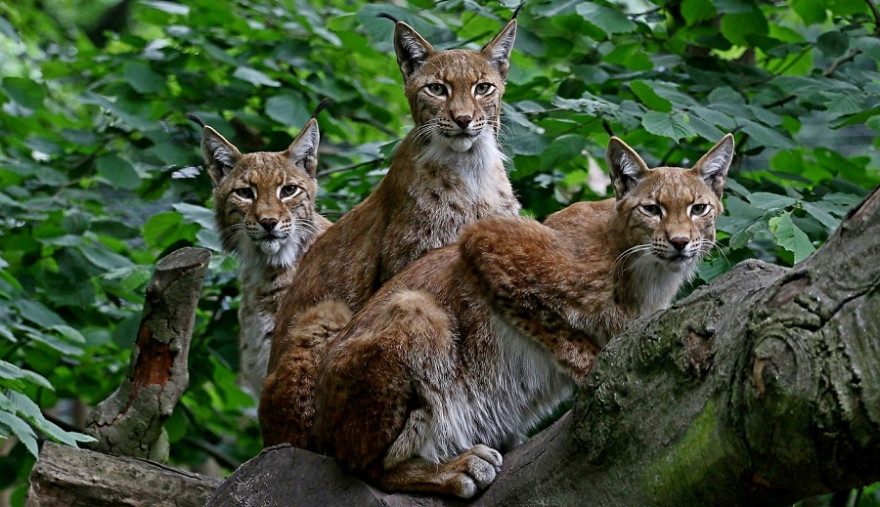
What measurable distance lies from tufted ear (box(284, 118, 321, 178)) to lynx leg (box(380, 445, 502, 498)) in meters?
3.44

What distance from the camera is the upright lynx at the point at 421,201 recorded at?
5.96 m

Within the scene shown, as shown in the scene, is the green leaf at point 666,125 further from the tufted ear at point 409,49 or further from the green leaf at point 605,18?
the tufted ear at point 409,49

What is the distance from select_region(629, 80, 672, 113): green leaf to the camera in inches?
238

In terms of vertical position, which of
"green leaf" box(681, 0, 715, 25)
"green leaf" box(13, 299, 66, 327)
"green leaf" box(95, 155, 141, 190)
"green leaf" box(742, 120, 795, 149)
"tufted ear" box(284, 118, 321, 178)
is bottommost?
"green leaf" box(13, 299, 66, 327)

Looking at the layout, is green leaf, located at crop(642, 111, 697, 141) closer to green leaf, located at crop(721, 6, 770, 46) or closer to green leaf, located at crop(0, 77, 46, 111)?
green leaf, located at crop(721, 6, 770, 46)

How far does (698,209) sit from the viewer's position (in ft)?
16.3

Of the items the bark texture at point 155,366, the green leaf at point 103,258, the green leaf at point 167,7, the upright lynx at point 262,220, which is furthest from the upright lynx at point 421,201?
the green leaf at point 167,7

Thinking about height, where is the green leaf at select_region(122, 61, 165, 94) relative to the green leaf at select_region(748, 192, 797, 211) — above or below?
below

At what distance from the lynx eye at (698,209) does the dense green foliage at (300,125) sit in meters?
0.46

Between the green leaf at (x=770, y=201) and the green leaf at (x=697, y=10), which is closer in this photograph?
the green leaf at (x=770, y=201)

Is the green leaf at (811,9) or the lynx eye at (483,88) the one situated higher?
the green leaf at (811,9)

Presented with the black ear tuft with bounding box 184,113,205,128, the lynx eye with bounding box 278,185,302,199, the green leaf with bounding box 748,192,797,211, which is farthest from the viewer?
the black ear tuft with bounding box 184,113,205,128

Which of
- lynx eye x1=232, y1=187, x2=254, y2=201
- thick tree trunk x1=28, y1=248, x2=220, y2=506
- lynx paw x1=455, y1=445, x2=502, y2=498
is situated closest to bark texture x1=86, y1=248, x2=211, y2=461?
thick tree trunk x1=28, y1=248, x2=220, y2=506

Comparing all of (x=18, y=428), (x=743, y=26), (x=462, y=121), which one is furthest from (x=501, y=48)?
(x=18, y=428)
